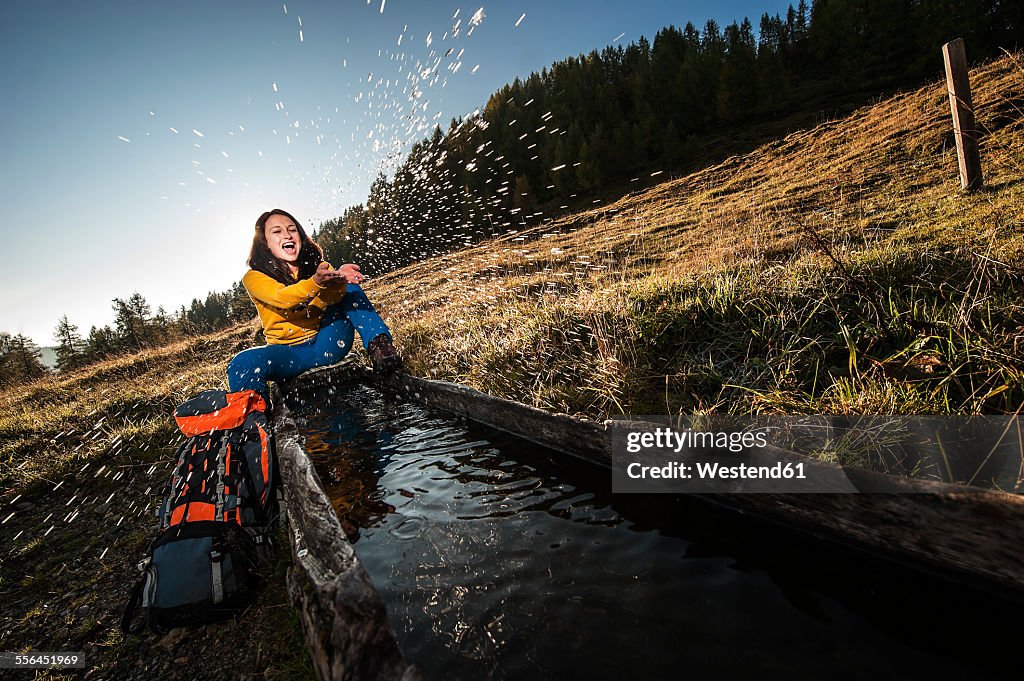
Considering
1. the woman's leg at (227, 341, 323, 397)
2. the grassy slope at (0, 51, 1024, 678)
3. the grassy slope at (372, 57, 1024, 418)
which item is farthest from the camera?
the woman's leg at (227, 341, 323, 397)

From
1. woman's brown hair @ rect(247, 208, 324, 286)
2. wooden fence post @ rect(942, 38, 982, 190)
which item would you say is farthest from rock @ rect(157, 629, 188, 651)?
wooden fence post @ rect(942, 38, 982, 190)

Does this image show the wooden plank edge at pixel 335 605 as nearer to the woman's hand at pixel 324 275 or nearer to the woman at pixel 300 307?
the woman's hand at pixel 324 275

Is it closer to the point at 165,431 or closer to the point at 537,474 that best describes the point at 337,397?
the point at 165,431

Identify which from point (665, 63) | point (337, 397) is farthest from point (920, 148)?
point (665, 63)

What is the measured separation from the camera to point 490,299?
8.09m

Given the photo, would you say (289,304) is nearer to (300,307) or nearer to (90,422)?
(300,307)

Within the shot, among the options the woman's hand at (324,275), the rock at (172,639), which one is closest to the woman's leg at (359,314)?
the woman's hand at (324,275)

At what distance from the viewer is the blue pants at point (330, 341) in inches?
164

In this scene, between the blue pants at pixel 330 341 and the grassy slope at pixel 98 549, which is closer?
the grassy slope at pixel 98 549

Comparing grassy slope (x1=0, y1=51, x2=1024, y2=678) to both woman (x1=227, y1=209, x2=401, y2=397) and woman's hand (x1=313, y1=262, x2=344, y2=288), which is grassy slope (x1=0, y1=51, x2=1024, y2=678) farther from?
woman's hand (x1=313, y1=262, x2=344, y2=288)

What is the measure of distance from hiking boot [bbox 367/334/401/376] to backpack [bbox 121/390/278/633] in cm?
168

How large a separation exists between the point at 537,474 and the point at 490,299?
5724 mm

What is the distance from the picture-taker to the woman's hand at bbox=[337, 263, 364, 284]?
4156 mm
